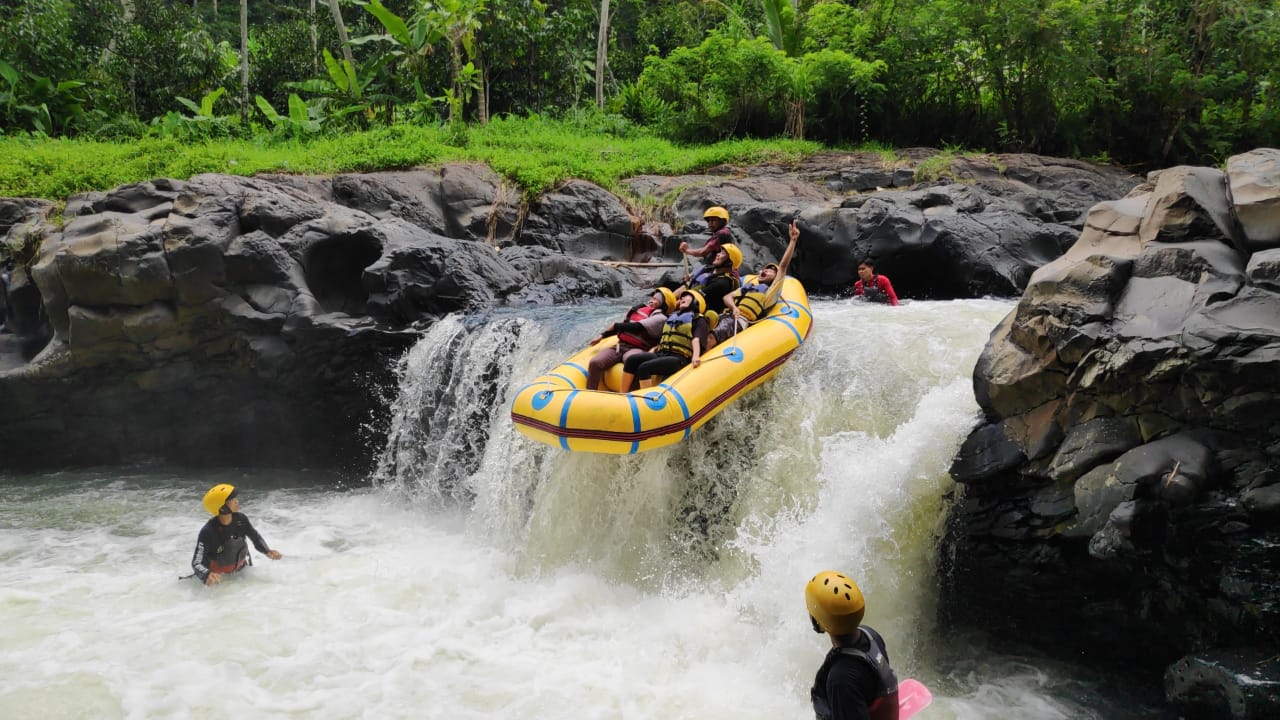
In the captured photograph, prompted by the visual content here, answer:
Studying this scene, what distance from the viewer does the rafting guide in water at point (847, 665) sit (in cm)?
244

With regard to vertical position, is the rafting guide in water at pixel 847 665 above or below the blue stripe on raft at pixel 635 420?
above

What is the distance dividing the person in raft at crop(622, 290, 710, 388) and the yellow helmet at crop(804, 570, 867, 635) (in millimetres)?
3298

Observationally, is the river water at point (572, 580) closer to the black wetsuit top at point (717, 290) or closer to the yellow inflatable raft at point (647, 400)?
the yellow inflatable raft at point (647, 400)

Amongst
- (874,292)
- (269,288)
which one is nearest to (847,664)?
(874,292)

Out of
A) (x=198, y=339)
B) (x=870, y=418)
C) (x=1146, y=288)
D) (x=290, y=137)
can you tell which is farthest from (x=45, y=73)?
(x=1146, y=288)

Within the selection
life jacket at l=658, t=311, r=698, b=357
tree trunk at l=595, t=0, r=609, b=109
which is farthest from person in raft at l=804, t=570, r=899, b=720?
tree trunk at l=595, t=0, r=609, b=109

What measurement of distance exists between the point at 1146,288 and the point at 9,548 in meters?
8.07

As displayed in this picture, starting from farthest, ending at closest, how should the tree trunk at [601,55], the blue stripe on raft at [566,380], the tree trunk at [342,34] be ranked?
1. the tree trunk at [601,55]
2. the tree trunk at [342,34]
3. the blue stripe on raft at [566,380]

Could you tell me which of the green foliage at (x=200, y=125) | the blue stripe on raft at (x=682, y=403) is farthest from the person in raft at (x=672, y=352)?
the green foliage at (x=200, y=125)

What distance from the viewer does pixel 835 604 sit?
8.18ft

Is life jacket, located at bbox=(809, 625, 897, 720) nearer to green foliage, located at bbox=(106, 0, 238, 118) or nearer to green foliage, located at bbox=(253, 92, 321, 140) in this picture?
green foliage, located at bbox=(253, 92, 321, 140)

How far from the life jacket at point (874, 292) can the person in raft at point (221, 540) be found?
634 centimetres

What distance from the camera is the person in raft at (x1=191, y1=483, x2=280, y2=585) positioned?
5707 millimetres

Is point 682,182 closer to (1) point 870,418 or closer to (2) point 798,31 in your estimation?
(2) point 798,31
